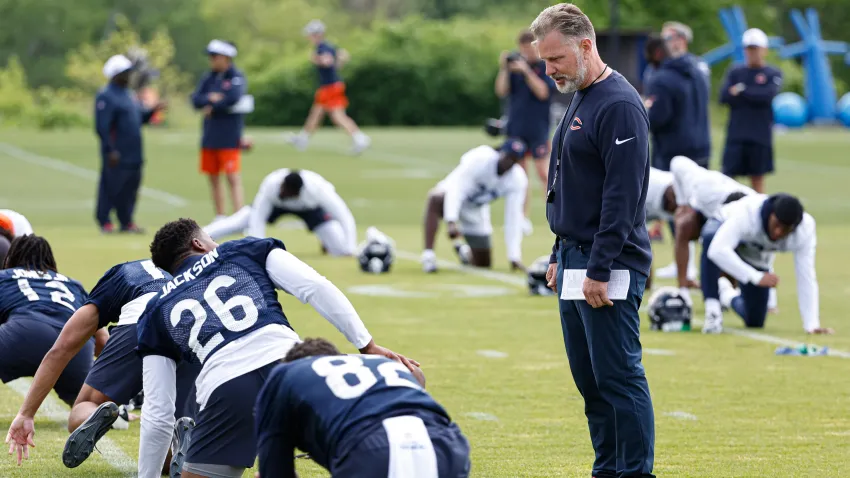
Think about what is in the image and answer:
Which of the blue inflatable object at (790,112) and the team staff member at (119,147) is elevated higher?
the blue inflatable object at (790,112)

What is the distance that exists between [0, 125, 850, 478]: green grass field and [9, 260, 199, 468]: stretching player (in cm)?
35

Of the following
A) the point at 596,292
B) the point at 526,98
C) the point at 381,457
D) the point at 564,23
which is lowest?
the point at 381,457

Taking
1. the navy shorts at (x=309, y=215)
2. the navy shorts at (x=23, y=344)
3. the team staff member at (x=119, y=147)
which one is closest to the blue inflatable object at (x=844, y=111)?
the team staff member at (x=119, y=147)

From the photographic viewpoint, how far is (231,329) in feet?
16.6

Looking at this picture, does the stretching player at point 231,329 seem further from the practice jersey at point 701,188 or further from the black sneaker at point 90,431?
the practice jersey at point 701,188

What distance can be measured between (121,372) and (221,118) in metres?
11.7

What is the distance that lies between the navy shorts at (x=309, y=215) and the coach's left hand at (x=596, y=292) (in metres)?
9.25

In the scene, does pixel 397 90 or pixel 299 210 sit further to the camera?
pixel 397 90

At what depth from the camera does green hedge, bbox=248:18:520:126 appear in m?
53.6

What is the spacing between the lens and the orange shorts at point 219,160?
17.9m

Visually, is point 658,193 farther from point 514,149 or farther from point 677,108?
point 677,108

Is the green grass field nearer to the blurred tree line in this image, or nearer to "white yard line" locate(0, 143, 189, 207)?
"white yard line" locate(0, 143, 189, 207)

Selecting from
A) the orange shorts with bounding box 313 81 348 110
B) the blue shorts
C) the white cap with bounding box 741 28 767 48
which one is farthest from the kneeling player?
the orange shorts with bounding box 313 81 348 110

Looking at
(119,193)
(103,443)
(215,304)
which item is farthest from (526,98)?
(215,304)
